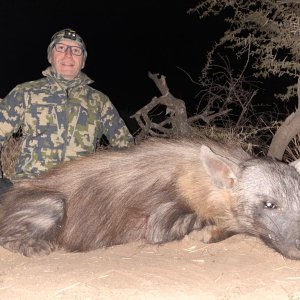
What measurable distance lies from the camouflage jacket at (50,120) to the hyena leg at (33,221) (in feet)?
2.67

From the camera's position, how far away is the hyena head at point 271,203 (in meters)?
3.35

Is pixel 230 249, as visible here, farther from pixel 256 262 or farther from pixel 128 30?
pixel 128 30

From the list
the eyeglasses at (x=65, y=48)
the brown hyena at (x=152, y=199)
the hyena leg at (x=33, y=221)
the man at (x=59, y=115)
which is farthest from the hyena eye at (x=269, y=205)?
the eyeglasses at (x=65, y=48)

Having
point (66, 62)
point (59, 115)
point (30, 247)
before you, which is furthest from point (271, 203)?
point (66, 62)

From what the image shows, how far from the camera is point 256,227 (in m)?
3.52

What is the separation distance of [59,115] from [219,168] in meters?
1.69

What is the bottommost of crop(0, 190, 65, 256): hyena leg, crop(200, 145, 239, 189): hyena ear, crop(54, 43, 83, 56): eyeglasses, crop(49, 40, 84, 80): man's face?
crop(0, 190, 65, 256): hyena leg

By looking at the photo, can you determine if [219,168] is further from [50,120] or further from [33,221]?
[50,120]

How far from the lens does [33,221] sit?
3.87m

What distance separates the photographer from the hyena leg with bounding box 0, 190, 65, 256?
3775 mm

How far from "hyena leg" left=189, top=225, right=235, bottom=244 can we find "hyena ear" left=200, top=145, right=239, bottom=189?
0.27 metres

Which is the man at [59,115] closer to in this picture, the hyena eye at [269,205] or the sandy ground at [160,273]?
the sandy ground at [160,273]

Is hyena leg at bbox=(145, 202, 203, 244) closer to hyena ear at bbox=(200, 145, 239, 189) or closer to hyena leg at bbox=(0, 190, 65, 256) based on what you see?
hyena ear at bbox=(200, 145, 239, 189)

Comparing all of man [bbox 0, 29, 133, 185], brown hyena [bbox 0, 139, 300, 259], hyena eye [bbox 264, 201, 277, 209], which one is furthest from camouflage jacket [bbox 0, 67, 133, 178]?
hyena eye [bbox 264, 201, 277, 209]
